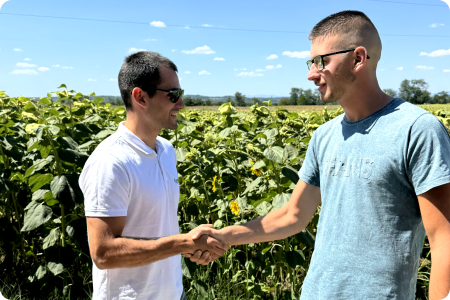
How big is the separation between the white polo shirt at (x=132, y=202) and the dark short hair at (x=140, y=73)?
21cm

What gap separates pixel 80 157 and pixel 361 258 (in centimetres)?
218

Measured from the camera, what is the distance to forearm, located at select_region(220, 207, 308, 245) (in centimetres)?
185

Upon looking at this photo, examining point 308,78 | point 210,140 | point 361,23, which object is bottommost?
point 210,140

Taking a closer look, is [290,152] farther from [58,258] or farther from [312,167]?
[58,258]

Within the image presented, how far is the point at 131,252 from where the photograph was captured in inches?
61.4

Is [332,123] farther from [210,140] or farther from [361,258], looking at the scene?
[210,140]

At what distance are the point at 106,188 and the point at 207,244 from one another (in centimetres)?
64

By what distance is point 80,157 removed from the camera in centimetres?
289

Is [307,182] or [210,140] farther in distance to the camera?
[210,140]

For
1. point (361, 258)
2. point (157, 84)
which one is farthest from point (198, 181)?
point (361, 258)

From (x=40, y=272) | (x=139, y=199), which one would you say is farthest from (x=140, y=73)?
(x=40, y=272)

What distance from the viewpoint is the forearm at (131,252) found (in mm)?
1548

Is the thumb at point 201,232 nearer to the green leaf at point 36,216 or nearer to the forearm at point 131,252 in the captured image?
the forearm at point 131,252

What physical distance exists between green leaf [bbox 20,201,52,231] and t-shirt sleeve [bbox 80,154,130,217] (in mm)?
1494
